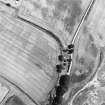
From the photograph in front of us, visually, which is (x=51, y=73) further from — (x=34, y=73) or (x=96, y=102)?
(x=96, y=102)

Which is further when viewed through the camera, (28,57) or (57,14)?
(57,14)

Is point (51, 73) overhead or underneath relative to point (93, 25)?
underneath

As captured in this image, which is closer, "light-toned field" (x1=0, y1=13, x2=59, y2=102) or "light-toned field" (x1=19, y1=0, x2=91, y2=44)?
"light-toned field" (x1=0, y1=13, x2=59, y2=102)

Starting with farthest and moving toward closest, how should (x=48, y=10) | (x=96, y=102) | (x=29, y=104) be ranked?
(x=48, y=10), (x=29, y=104), (x=96, y=102)

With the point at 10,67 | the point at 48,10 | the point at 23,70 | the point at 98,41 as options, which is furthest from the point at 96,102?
the point at 48,10

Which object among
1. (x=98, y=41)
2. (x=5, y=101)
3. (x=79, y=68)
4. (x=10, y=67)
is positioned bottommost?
(x=5, y=101)

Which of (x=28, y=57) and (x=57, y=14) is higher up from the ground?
(x=57, y=14)

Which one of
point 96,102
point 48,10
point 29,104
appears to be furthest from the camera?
point 48,10

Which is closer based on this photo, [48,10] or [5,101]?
[5,101]

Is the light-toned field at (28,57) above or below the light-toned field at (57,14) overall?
below

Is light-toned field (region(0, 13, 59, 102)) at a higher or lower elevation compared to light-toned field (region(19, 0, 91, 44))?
lower

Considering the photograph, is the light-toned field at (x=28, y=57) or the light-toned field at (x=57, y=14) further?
the light-toned field at (x=57, y=14)
